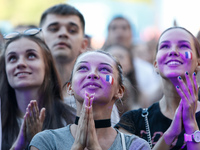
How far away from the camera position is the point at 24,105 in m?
4.05

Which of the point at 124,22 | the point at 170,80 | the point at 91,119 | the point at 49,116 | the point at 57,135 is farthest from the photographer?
the point at 124,22

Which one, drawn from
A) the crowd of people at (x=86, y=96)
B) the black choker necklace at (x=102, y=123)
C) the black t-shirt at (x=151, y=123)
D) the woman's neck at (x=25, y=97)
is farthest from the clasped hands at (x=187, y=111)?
the woman's neck at (x=25, y=97)

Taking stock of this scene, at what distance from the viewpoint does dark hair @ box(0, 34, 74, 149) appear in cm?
387

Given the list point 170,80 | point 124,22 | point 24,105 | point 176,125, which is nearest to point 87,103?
point 176,125

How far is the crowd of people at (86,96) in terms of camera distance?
9.91 ft

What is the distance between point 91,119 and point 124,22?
4792 mm

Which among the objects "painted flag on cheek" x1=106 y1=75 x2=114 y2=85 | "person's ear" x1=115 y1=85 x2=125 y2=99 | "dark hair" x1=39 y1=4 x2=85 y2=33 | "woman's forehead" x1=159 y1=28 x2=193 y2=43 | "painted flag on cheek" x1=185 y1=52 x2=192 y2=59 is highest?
"dark hair" x1=39 y1=4 x2=85 y2=33

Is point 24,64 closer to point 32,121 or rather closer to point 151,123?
point 32,121

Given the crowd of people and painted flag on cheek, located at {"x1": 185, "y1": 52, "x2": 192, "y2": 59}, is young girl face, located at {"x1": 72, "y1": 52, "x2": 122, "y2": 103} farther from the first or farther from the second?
painted flag on cheek, located at {"x1": 185, "y1": 52, "x2": 192, "y2": 59}

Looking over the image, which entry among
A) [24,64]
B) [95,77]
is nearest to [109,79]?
[95,77]

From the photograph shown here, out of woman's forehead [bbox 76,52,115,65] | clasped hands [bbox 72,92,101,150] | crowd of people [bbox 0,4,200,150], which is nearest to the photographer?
clasped hands [bbox 72,92,101,150]

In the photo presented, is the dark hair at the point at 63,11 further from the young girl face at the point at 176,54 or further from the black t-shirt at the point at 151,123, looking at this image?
the black t-shirt at the point at 151,123

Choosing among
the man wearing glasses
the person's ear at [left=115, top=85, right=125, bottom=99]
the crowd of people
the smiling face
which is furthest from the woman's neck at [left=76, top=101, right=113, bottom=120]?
the man wearing glasses

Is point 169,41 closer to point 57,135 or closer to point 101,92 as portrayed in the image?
point 101,92
